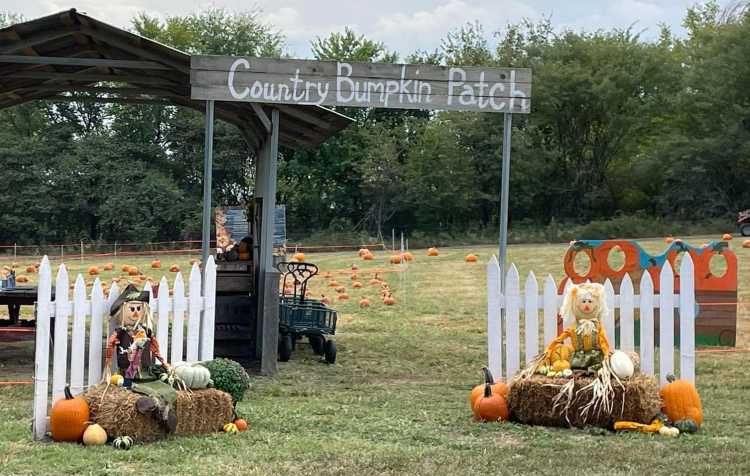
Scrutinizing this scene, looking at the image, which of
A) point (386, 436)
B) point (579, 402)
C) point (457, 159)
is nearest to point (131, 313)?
point (386, 436)

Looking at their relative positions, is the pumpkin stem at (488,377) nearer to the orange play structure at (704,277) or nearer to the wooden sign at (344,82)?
the wooden sign at (344,82)

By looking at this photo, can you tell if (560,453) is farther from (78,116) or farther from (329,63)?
(78,116)

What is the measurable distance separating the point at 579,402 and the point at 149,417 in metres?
2.99

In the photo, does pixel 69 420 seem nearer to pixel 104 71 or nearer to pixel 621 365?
pixel 621 365

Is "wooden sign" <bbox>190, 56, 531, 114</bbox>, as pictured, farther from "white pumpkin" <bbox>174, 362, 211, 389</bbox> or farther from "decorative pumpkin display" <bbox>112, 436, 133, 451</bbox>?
"decorative pumpkin display" <bbox>112, 436, 133, 451</bbox>

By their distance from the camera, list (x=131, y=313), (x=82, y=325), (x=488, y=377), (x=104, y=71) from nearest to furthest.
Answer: (x=82, y=325) → (x=131, y=313) → (x=488, y=377) → (x=104, y=71)

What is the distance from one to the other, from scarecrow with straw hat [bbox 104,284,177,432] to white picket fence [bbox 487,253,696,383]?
2.47 meters

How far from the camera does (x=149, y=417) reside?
20.3ft

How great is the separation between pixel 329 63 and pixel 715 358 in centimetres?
592

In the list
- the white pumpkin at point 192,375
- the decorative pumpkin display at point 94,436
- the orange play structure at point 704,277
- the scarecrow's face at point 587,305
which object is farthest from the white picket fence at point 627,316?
the orange play structure at point 704,277

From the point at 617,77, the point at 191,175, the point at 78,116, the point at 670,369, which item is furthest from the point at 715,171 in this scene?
the point at 670,369

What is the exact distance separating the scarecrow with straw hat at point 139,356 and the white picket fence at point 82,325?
0.14m

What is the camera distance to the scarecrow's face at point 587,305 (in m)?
6.92

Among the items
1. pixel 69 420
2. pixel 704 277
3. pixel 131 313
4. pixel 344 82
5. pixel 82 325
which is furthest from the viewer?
pixel 704 277
